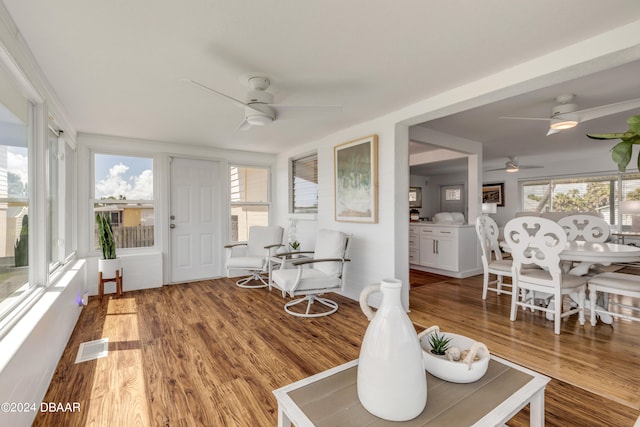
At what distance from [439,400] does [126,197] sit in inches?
190

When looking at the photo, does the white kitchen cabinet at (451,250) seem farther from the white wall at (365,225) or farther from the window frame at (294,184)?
the window frame at (294,184)

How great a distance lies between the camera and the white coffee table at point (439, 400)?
Result: 1015 millimetres

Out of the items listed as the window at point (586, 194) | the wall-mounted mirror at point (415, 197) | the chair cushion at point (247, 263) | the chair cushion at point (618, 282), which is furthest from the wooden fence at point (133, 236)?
the window at point (586, 194)

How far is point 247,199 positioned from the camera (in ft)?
18.2

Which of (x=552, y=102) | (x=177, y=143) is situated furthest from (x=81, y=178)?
(x=552, y=102)

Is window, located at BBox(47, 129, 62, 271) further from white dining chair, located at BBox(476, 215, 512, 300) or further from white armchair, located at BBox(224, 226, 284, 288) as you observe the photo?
white dining chair, located at BBox(476, 215, 512, 300)

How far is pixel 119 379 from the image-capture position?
6.78 feet

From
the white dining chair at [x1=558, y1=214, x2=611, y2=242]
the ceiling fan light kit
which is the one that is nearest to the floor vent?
the ceiling fan light kit

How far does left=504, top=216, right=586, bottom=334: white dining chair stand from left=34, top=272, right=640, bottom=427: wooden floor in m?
0.23

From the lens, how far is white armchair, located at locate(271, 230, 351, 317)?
127 inches

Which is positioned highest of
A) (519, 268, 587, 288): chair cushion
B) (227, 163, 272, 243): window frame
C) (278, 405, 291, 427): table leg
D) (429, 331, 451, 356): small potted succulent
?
(227, 163, 272, 243): window frame

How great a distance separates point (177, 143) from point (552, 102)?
499cm

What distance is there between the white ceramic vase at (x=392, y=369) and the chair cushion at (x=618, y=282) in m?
2.75

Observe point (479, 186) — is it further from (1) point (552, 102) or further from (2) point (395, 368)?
(2) point (395, 368)
